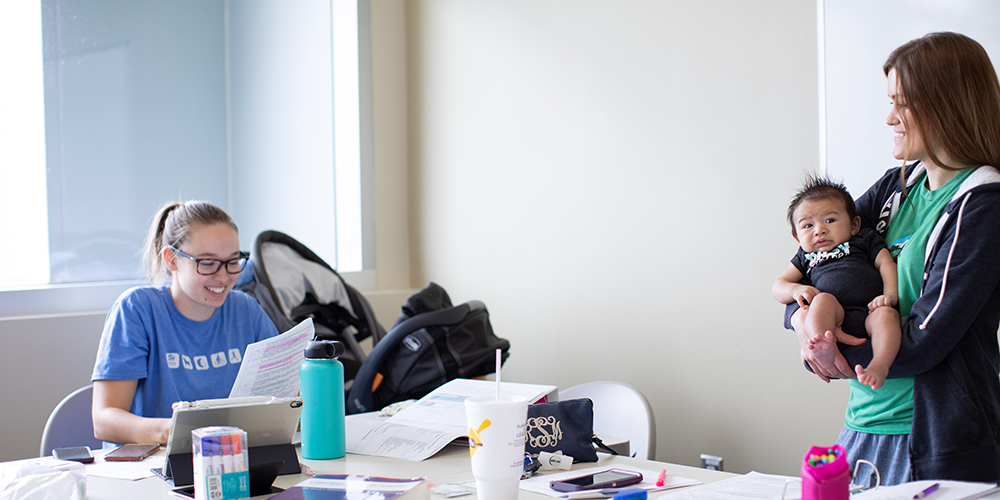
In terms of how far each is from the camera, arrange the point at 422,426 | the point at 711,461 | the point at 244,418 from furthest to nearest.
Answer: the point at 711,461
the point at 422,426
the point at 244,418

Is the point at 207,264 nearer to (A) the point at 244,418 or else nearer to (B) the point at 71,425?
(B) the point at 71,425

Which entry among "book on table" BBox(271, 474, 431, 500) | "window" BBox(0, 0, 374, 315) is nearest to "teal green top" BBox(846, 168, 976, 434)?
"book on table" BBox(271, 474, 431, 500)

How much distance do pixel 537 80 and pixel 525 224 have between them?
63 centimetres

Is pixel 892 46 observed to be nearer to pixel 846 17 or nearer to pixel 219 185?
pixel 846 17

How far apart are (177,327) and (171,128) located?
6.14 ft

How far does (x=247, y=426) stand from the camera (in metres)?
1.26

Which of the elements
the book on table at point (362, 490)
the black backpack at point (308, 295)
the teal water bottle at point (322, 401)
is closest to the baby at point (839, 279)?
the book on table at point (362, 490)

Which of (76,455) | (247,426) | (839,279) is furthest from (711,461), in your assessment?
(76,455)

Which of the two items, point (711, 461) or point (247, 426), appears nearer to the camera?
point (247, 426)

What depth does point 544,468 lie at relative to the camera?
1377 millimetres

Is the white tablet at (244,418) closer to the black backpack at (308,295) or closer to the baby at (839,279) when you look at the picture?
the baby at (839,279)

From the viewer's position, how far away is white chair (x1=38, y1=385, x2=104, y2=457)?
6.07 feet

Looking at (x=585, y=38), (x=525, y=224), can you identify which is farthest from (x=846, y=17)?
(x=525, y=224)

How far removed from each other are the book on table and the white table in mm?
92
